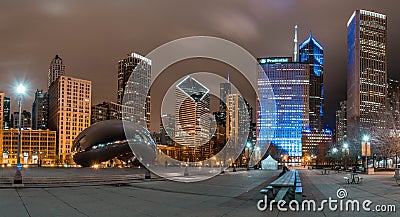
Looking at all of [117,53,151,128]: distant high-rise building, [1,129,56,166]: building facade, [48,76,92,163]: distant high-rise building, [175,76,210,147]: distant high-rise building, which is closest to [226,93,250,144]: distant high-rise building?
[117,53,151,128]: distant high-rise building

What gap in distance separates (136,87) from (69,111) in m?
136

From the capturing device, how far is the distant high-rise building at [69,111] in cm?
18025

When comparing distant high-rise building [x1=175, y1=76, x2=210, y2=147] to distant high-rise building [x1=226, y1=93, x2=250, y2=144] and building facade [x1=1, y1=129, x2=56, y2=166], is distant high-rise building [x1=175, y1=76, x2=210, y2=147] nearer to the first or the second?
distant high-rise building [x1=226, y1=93, x2=250, y2=144]

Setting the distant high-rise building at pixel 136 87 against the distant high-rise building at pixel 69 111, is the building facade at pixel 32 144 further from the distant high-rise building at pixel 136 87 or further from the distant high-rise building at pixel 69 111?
the distant high-rise building at pixel 136 87

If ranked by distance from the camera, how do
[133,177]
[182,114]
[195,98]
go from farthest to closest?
[182,114], [195,98], [133,177]

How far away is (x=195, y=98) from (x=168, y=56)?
24596mm

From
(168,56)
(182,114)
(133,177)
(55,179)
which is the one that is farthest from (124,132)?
(168,56)

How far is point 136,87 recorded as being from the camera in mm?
57000

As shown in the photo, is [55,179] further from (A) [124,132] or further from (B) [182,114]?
(A) [124,132]

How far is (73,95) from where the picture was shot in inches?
7362

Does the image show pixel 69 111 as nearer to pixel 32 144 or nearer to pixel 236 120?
pixel 32 144

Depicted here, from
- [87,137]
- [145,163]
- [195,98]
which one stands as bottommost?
[145,163]

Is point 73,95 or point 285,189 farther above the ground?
point 73,95

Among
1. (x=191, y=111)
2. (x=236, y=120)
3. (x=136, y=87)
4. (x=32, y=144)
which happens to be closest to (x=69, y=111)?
(x=32, y=144)
